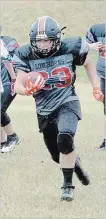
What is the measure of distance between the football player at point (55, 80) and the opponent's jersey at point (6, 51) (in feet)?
7.80

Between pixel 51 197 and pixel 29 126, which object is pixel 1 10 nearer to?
pixel 29 126

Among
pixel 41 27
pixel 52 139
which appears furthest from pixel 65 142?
pixel 41 27

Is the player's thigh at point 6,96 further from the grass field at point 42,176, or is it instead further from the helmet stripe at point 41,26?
the helmet stripe at point 41,26

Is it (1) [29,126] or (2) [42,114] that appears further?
(1) [29,126]

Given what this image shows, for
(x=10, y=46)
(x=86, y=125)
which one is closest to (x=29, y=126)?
(x=86, y=125)

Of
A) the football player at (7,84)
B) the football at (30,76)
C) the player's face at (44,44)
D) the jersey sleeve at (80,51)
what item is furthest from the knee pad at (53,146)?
the football player at (7,84)

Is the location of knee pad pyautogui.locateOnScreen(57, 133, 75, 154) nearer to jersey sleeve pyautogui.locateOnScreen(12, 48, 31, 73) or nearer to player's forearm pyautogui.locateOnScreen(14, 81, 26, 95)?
player's forearm pyautogui.locateOnScreen(14, 81, 26, 95)

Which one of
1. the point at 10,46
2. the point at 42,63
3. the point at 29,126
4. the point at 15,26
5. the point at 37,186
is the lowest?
the point at 15,26

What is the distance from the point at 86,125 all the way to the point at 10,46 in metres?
3.35

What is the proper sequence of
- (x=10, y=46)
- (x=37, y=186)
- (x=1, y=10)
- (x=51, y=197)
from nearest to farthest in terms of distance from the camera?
(x=51, y=197)
(x=37, y=186)
(x=10, y=46)
(x=1, y=10)

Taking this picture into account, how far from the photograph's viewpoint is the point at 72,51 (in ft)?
19.6

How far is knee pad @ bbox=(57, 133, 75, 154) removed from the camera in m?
5.67

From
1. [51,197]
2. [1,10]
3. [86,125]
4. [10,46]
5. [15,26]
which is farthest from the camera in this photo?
[1,10]

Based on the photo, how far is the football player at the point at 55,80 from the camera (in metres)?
5.83
